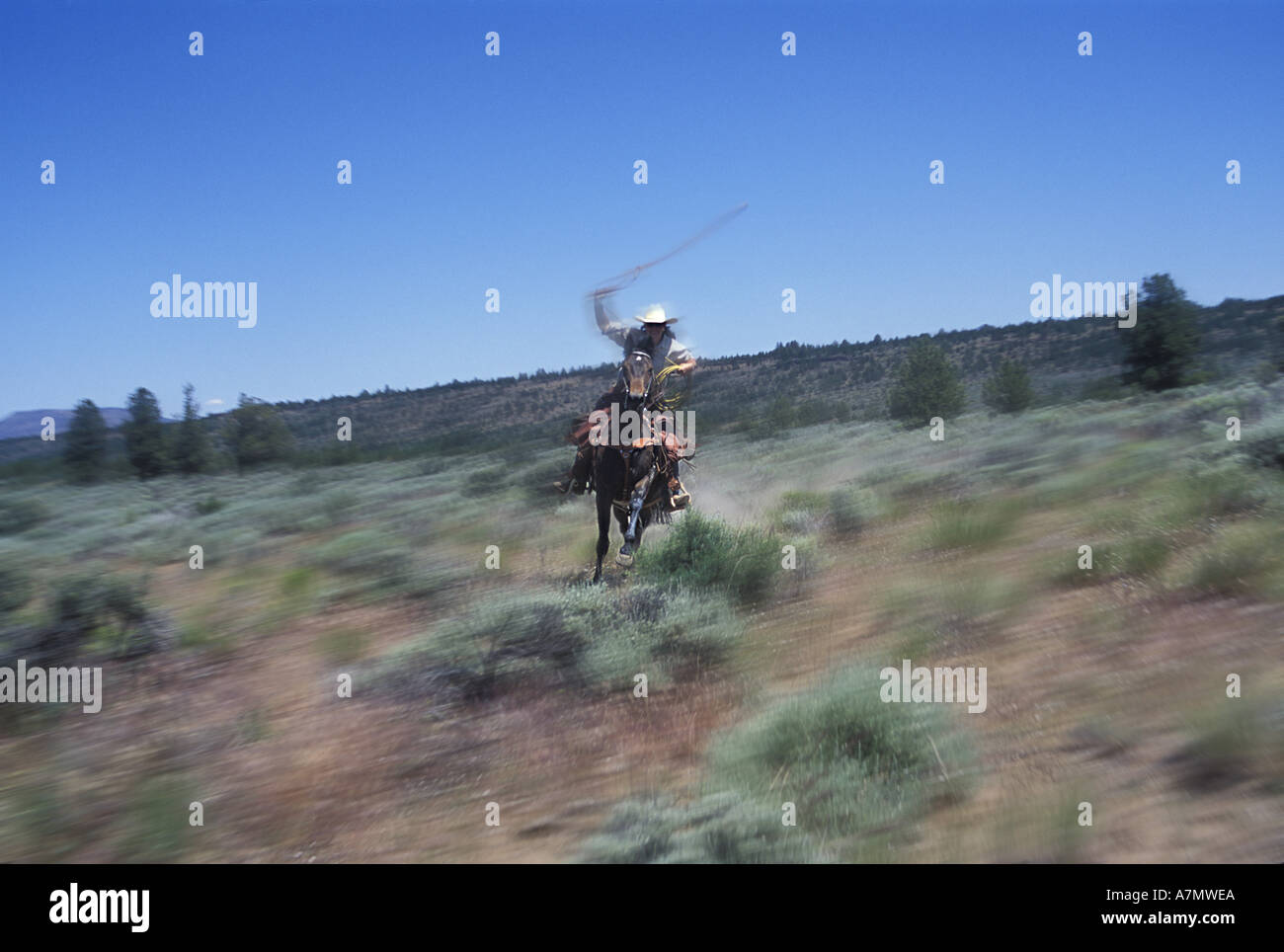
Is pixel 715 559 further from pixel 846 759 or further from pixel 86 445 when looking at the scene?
pixel 86 445

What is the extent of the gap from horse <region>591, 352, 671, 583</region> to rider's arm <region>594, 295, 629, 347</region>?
513 millimetres

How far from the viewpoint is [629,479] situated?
31.5 ft

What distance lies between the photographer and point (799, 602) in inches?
334

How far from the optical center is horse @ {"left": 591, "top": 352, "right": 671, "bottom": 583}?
9.41 metres

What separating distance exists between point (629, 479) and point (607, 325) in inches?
67.9

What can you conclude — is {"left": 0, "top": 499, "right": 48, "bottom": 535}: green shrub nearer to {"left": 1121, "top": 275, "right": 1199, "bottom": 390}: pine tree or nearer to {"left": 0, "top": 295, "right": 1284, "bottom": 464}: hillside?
{"left": 0, "top": 295, "right": 1284, "bottom": 464}: hillside

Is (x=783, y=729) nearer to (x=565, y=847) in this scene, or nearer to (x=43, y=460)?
(x=565, y=847)

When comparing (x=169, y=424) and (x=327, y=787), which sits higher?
(x=169, y=424)

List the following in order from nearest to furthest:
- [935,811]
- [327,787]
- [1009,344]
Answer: [935,811] < [327,787] < [1009,344]
